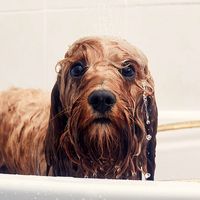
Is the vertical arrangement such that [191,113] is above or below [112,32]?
below

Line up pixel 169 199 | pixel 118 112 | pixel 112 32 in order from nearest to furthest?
pixel 169 199
pixel 118 112
pixel 112 32

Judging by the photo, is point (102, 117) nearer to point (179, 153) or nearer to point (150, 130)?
point (150, 130)

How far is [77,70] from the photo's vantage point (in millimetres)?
821

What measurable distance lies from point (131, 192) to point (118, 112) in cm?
25

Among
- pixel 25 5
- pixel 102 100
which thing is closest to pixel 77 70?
pixel 102 100

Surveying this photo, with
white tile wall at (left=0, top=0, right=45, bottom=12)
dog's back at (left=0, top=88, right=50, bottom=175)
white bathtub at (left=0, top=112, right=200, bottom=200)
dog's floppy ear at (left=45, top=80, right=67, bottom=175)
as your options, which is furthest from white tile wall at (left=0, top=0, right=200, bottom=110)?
white bathtub at (left=0, top=112, right=200, bottom=200)

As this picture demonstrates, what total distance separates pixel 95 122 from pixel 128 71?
11 cm

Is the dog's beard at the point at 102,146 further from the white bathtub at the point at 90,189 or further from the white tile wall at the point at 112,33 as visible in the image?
the white tile wall at the point at 112,33

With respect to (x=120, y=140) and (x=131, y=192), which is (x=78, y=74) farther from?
(x=131, y=192)

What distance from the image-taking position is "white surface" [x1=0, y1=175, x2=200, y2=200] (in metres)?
0.54

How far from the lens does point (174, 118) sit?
1147 millimetres

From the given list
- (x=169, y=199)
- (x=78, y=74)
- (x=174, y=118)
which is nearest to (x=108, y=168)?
(x=78, y=74)

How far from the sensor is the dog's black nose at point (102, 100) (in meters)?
0.77

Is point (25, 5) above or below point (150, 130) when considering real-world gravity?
above
